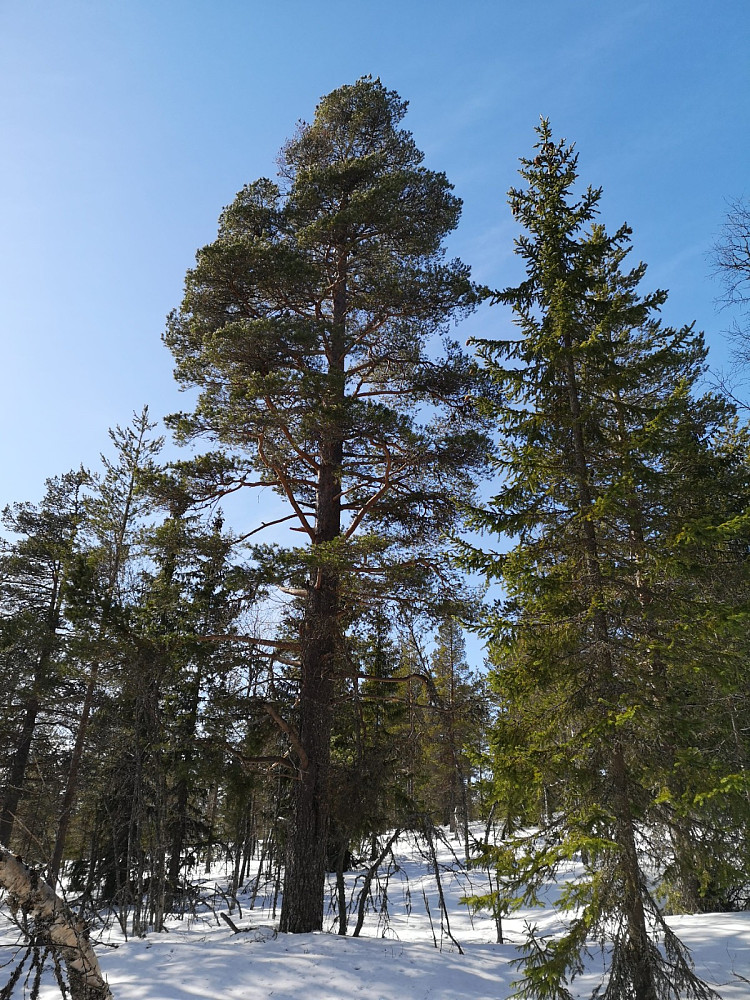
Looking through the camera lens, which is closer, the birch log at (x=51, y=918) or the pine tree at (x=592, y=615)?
the birch log at (x=51, y=918)

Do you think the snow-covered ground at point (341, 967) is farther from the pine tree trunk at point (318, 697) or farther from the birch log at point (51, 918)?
the birch log at point (51, 918)

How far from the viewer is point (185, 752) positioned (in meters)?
15.1

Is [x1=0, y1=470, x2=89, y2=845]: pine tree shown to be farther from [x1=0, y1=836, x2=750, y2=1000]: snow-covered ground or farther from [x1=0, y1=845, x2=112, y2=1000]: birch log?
[x1=0, y1=845, x2=112, y2=1000]: birch log

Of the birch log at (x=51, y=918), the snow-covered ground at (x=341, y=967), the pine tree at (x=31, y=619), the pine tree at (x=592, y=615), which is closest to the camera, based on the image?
the birch log at (x=51, y=918)

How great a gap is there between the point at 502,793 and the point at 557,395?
5.14 m

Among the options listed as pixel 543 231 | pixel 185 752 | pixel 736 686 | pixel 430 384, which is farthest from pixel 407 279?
pixel 185 752

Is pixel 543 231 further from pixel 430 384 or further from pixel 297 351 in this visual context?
pixel 297 351

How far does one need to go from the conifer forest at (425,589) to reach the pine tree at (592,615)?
4 cm

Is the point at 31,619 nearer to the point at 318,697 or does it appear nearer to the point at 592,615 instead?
the point at 318,697

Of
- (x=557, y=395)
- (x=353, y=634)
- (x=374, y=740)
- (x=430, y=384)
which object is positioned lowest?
(x=374, y=740)

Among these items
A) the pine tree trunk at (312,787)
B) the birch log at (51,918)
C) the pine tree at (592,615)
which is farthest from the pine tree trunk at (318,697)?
the birch log at (51,918)

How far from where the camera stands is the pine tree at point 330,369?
11.2 meters

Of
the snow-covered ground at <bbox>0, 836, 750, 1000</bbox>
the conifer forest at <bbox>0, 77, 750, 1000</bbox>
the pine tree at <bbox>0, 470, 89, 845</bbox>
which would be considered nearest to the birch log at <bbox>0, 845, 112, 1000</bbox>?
the conifer forest at <bbox>0, 77, 750, 1000</bbox>

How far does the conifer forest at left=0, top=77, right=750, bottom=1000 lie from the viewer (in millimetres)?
6949
